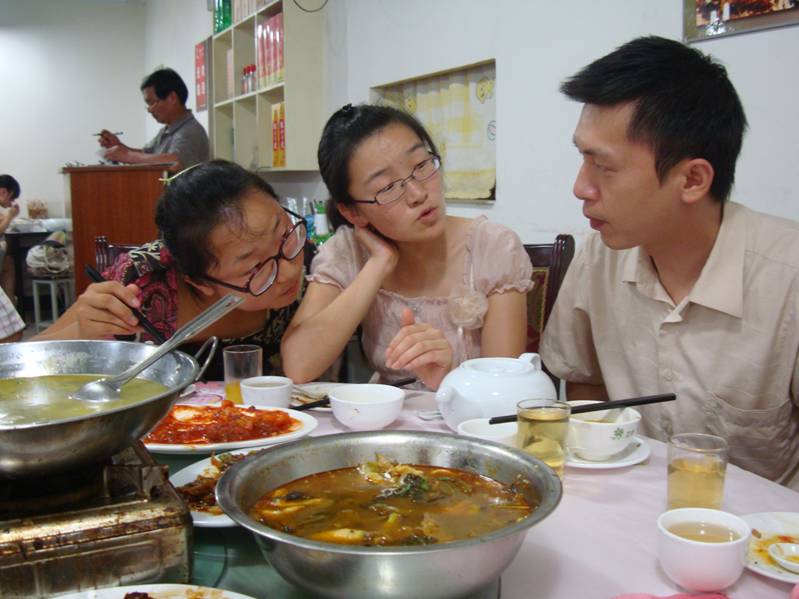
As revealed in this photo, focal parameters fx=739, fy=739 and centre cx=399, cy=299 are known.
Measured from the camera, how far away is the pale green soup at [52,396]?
988mm

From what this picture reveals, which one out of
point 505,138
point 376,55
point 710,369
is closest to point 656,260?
point 710,369

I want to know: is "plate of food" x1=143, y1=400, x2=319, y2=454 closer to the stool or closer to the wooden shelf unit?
the wooden shelf unit

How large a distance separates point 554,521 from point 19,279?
28.4 ft

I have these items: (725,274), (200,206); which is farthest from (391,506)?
(200,206)

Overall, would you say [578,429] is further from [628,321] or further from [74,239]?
[74,239]

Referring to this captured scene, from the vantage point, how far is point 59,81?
1005 cm

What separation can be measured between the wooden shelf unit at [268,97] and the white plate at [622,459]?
441 cm

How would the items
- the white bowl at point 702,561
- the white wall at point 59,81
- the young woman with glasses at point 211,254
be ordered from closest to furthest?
the white bowl at point 702,561 < the young woman with glasses at point 211,254 < the white wall at point 59,81

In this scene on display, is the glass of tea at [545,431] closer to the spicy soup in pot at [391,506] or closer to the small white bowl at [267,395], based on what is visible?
the spicy soup in pot at [391,506]

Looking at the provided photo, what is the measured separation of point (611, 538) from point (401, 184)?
47.4 inches

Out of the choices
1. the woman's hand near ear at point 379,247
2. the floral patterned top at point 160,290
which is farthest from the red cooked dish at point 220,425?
the woman's hand near ear at point 379,247

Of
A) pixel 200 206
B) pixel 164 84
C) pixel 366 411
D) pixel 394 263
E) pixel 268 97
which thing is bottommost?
pixel 366 411

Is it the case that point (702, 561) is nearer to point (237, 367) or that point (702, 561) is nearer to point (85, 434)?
→ point (85, 434)

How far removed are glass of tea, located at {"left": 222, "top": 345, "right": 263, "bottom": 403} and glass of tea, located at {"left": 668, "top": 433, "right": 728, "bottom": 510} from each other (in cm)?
96
